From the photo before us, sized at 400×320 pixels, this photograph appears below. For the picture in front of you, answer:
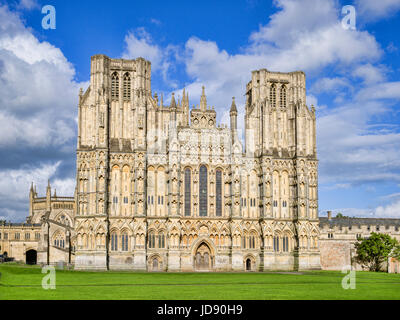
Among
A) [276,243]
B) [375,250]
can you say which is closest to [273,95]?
[276,243]

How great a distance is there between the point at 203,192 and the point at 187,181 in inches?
119

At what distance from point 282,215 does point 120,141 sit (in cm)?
2790

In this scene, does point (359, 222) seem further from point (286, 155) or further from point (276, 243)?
point (276, 243)

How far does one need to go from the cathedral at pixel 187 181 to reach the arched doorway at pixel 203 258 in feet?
0.51

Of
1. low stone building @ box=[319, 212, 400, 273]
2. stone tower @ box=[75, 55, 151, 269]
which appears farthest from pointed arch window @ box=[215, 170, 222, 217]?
low stone building @ box=[319, 212, 400, 273]

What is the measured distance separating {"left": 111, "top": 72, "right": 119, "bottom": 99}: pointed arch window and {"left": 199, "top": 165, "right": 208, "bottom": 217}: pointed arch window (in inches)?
694

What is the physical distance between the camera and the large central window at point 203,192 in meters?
78.5

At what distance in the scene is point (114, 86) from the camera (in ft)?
263

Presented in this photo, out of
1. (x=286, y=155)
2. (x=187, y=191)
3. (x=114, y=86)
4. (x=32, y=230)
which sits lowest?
(x=32, y=230)

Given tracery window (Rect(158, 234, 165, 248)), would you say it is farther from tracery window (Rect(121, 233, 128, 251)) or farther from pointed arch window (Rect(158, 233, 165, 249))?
tracery window (Rect(121, 233, 128, 251))

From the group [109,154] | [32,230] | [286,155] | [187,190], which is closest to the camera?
[109,154]

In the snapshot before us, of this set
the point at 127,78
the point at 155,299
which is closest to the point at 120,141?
the point at 127,78

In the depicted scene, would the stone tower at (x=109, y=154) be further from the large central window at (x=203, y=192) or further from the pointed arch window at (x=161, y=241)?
the large central window at (x=203, y=192)
